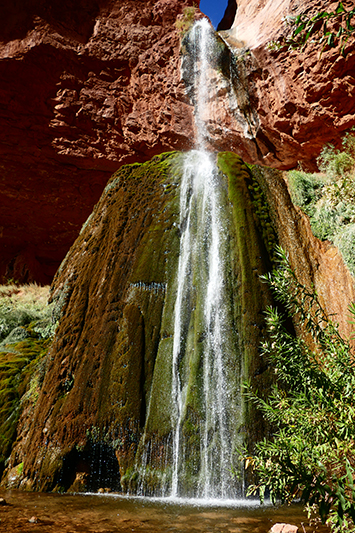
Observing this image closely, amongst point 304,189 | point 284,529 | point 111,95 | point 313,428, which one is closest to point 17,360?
point 284,529

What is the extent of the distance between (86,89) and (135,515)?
13.7 meters

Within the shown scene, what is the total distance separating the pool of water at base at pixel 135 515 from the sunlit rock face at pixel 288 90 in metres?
9.66

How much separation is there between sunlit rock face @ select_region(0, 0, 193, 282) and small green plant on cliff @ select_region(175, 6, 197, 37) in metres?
0.21

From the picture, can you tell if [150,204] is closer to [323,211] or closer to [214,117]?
[323,211]

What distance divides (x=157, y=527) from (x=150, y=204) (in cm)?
520

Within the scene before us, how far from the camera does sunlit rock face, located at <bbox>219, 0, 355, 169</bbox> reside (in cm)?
1005

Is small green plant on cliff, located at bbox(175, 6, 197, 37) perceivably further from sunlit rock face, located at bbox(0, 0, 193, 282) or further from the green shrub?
the green shrub

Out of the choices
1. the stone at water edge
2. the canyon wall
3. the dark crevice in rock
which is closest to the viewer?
the stone at water edge

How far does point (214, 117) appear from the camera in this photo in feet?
43.7

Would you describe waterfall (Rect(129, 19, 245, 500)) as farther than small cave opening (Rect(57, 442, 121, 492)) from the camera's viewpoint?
No

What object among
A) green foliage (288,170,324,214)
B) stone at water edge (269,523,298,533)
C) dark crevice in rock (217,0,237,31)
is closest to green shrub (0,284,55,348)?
green foliage (288,170,324,214)

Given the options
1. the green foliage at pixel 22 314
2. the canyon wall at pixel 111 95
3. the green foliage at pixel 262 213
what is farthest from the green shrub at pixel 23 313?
the green foliage at pixel 262 213

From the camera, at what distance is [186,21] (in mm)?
14094

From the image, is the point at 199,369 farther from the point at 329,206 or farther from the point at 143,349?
the point at 329,206
